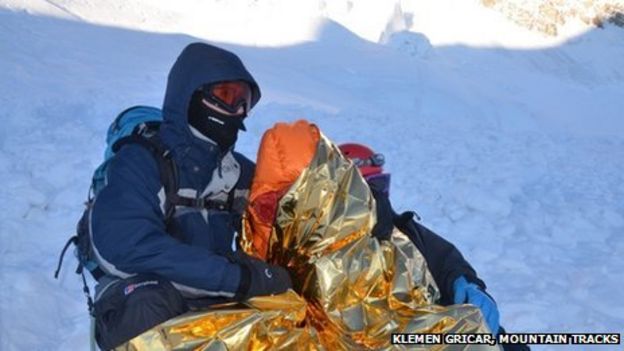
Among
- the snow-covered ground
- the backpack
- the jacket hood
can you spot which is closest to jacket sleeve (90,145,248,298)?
the backpack

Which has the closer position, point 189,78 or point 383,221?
point 189,78

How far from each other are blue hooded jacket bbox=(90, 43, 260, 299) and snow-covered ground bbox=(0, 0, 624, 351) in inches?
58.0

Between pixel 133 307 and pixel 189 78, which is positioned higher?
pixel 189 78

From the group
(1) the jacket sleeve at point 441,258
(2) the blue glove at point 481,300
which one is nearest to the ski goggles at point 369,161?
(1) the jacket sleeve at point 441,258

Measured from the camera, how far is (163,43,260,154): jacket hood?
2912mm

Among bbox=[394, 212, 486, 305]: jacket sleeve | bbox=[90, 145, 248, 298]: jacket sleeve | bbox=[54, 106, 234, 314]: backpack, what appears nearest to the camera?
bbox=[90, 145, 248, 298]: jacket sleeve

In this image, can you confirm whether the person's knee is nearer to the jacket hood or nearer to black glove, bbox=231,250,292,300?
black glove, bbox=231,250,292,300

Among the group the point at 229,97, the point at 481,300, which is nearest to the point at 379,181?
the point at 481,300

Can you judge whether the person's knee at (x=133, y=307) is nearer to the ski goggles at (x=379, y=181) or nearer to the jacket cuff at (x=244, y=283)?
the jacket cuff at (x=244, y=283)

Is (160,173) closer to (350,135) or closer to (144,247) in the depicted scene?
(144,247)

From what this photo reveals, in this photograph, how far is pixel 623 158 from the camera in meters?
11.2

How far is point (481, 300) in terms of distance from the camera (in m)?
3.18

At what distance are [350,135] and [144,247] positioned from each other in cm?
722

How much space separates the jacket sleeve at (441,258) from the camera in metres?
3.41
